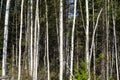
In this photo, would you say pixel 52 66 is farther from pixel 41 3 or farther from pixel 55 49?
pixel 41 3

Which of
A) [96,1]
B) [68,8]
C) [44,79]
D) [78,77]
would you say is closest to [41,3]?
[68,8]

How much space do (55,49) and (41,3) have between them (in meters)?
5.26

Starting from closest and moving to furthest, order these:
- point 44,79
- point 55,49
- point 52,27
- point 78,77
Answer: point 78,77 < point 44,79 < point 52,27 < point 55,49

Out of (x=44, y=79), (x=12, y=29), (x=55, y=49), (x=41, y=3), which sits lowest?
(x=44, y=79)

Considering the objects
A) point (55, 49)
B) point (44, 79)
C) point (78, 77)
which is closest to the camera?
point (78, 77)

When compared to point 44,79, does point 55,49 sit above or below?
above

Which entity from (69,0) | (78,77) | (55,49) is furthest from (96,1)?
(78,77)

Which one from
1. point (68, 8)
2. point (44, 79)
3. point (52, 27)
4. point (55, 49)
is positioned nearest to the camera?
point (44, 79)

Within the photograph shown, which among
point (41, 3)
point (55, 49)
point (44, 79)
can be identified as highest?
point (41, 3)

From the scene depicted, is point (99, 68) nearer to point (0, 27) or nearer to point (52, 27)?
point (52, 27)

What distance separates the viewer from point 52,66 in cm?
2694

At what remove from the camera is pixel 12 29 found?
27250mm

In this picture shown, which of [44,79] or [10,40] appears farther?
[10,40]

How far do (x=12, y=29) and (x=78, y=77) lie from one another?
15.1 m
